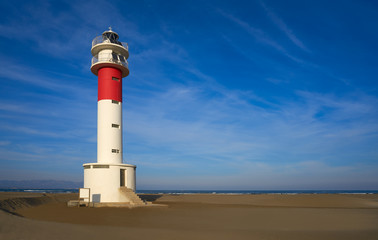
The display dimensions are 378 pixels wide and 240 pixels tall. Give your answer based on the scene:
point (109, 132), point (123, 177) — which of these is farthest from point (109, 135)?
point (123, 177)

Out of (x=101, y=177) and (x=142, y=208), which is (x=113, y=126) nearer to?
(x=101, y=177)

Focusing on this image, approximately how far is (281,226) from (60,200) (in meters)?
24.8

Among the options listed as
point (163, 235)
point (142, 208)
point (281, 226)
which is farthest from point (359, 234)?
point (142, 208)

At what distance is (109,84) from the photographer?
21359mm

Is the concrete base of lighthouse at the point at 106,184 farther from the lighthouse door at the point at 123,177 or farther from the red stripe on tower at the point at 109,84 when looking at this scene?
the red stripe on tower at the point at 109,84

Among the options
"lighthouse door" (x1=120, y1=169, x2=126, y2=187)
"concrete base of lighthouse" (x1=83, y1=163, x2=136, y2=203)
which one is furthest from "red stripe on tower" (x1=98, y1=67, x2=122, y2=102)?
"lighthouse door" (x1=120, y1=169, x2=126, y2=187)

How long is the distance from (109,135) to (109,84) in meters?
4.00

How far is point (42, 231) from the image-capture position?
26.8ft

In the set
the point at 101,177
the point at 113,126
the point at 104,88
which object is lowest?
the point at 101,177

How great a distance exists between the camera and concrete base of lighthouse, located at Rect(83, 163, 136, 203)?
19.4 metres

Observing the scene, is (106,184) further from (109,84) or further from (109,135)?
(109,84)

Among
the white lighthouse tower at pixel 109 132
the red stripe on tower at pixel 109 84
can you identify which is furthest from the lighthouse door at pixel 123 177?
the red stripe on tower at pixel 109 84

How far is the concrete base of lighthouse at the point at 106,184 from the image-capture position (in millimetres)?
19375

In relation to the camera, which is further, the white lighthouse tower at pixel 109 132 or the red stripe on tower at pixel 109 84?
the red stripe on tower at pixel 109 84
